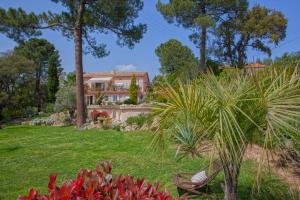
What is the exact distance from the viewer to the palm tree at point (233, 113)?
10.6ft

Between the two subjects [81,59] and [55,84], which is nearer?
[81,59]

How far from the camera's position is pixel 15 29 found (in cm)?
1692

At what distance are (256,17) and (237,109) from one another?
23.3 metres

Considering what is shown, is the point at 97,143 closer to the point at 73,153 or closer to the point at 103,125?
the point at 73,153

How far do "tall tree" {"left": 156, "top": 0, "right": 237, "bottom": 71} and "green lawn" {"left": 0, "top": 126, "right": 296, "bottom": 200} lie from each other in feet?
37.3

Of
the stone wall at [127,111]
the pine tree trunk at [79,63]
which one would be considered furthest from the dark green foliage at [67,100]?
the pine tree trunk at [79,63]

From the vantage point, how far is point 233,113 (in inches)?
132

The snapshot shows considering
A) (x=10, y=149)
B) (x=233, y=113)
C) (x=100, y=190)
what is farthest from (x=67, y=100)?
(x=100, y=190)

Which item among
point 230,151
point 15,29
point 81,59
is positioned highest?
point 15,29

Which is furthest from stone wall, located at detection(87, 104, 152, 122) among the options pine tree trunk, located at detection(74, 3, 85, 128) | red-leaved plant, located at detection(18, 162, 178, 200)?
red-leaved plant, located at detection(18, 162, 178, 200)

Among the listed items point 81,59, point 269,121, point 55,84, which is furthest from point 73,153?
point 55,84

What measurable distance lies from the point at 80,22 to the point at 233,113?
1449 centimetres

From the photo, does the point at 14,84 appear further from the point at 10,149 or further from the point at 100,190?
the point at 100,190

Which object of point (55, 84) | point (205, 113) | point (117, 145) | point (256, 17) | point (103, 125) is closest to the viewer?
point (205, 113)
